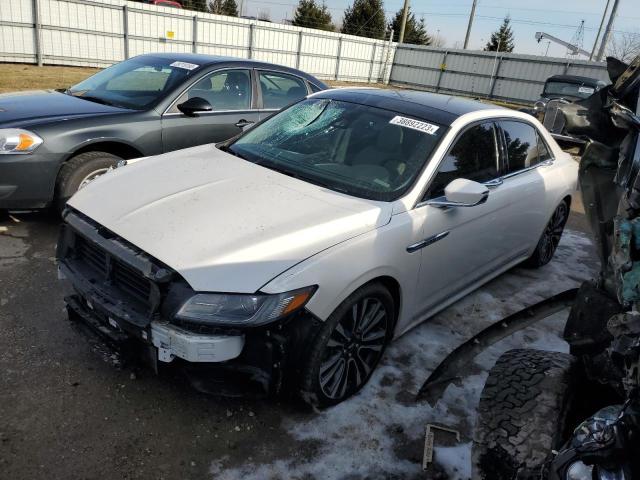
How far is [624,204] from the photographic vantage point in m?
1.72

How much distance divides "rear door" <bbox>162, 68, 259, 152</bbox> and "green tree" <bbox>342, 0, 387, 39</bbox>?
35.8m

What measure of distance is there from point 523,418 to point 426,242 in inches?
50.1

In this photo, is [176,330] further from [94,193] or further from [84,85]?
[84,85]

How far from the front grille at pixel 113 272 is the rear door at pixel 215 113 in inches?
95.8

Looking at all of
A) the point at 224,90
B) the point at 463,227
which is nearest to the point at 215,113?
the point at 224,90

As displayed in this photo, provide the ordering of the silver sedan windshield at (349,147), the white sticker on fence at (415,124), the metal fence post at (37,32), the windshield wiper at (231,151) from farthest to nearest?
the metal fence post at (37,32), the windshield wiper at (231,151), the white sticker on fence at (415,124), the silver sedan windshield at (349,147)

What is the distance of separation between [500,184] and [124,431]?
298 centimetres

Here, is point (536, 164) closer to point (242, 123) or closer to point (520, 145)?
point (520, 145)

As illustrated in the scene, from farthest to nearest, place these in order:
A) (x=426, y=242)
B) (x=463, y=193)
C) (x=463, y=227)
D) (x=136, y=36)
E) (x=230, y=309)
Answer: (x=136, y=36), (x=463, y=227), (x=426, y=242), (x=463, y=193), (x=230, y=309)

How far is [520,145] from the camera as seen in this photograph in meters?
4.16

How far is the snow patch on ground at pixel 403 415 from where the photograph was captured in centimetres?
247

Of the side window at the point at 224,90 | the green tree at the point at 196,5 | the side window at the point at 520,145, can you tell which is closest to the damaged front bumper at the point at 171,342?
the side window at the point at 520,145

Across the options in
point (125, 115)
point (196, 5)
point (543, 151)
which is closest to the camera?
point (543, 151)

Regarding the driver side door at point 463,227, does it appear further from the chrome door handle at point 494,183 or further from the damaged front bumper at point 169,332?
the damaged front bumper at point 169,332
